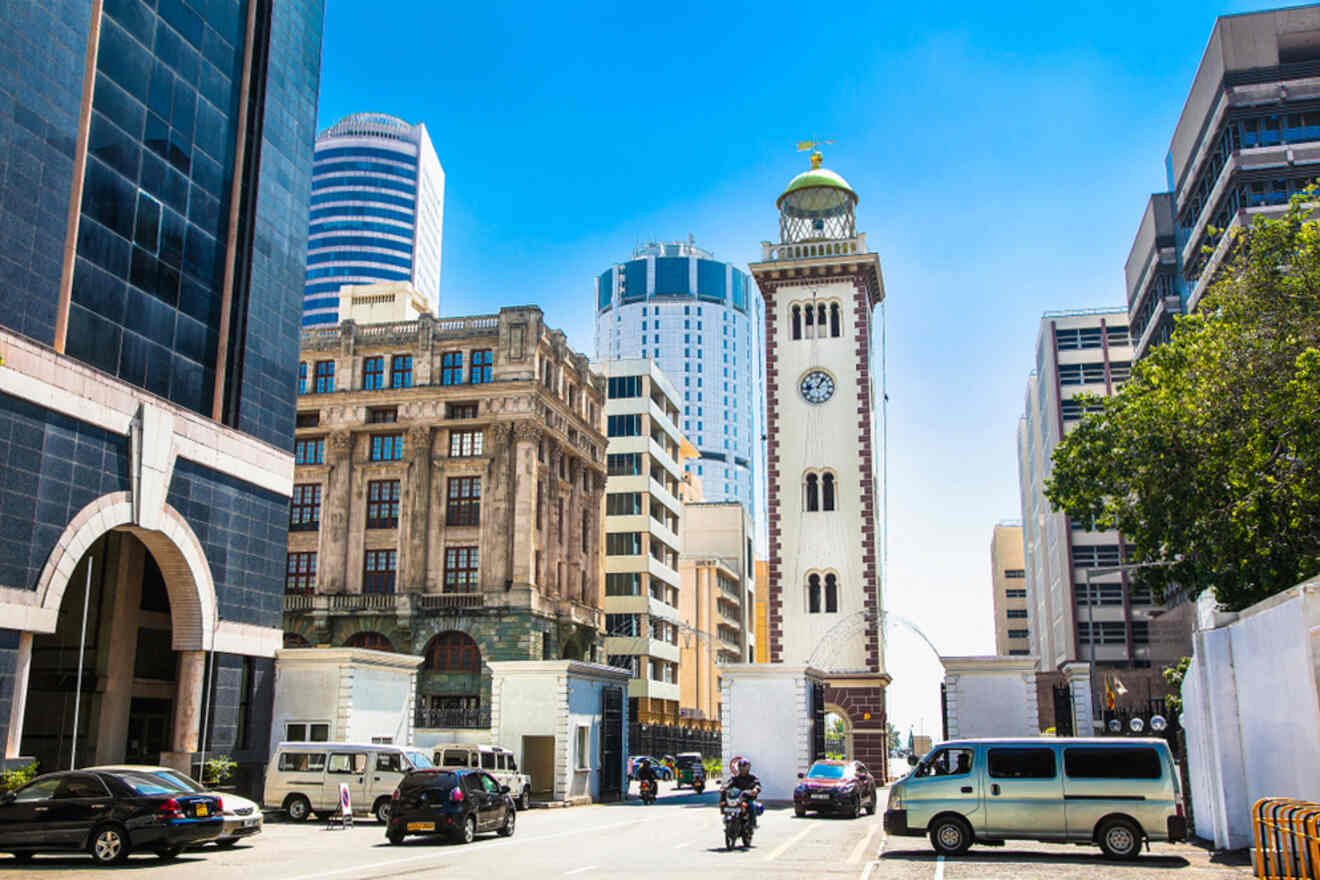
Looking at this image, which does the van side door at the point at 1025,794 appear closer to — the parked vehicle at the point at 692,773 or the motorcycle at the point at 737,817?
the motorcycle at the point at 737,817

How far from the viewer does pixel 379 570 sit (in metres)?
61.2

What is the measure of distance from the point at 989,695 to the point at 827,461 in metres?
13.4

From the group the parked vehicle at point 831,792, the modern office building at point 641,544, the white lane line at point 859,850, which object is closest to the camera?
the white lane line at point 859,850

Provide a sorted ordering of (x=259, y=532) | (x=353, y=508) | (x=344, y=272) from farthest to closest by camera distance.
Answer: (x=344, y=272), (x=353, y=508), (x=259, y=532)

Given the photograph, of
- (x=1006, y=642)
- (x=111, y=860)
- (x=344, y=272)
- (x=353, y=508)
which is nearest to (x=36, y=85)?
(x=111, y=860)

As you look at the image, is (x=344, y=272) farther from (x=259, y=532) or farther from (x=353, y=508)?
(x=259, y=532)

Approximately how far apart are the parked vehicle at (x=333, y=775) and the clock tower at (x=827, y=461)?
25205 millimetres

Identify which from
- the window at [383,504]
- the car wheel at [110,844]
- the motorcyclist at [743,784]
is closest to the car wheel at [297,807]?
the car wheel at [110,844]

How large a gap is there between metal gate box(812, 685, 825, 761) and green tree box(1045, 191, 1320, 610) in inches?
730

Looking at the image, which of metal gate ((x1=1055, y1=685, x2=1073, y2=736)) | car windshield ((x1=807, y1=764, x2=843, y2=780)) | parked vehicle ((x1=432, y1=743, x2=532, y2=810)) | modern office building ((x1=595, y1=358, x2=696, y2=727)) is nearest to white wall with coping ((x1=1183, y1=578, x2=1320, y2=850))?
car windshield ((x1=807, y1=764, x2=843, y2=780))

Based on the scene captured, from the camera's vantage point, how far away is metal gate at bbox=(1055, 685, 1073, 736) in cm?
4512

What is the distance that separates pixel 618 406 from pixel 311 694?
1915 inches

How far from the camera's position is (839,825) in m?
30.5

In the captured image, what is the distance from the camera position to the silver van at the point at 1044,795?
69.5 feet
